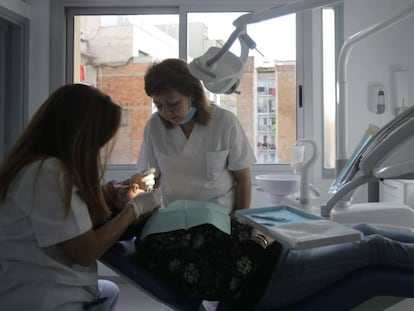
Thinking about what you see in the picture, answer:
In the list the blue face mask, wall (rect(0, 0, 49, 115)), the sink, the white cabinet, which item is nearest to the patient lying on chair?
the blue face mask

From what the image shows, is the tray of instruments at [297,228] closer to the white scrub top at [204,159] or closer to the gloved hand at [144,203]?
the gloved hand at [144,203]

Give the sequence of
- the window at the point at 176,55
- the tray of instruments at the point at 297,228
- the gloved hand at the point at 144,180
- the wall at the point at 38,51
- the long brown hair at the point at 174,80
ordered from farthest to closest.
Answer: the window at the point at 176,55
the wall at the point at 38,51
the long brown hair at the point at 174,80
the gloved hand at the point at 144,180
the tray of instruments at the point at 297,228

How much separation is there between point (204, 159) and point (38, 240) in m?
0.78

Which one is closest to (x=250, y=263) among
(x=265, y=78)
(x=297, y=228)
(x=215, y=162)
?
(x=297, y=228)

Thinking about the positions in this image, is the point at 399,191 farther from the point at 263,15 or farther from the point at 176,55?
the point at 176,55

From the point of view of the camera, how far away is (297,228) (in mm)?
1061

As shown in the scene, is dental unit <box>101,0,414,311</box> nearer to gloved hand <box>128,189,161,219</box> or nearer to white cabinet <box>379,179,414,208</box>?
gloved hand <box>128,189,161,219</box>

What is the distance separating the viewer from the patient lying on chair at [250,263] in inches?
40.8

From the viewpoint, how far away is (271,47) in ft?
9.29

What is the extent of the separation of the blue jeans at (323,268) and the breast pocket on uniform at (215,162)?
2.07 feet

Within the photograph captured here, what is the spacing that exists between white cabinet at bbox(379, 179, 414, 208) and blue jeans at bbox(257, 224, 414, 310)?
112 cm

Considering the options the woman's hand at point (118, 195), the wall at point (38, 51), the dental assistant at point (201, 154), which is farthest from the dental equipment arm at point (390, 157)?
the wall at point (38, 51)

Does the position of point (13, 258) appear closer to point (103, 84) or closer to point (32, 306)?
point (32, 306)

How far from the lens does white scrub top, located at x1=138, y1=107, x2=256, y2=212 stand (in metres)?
1.63
